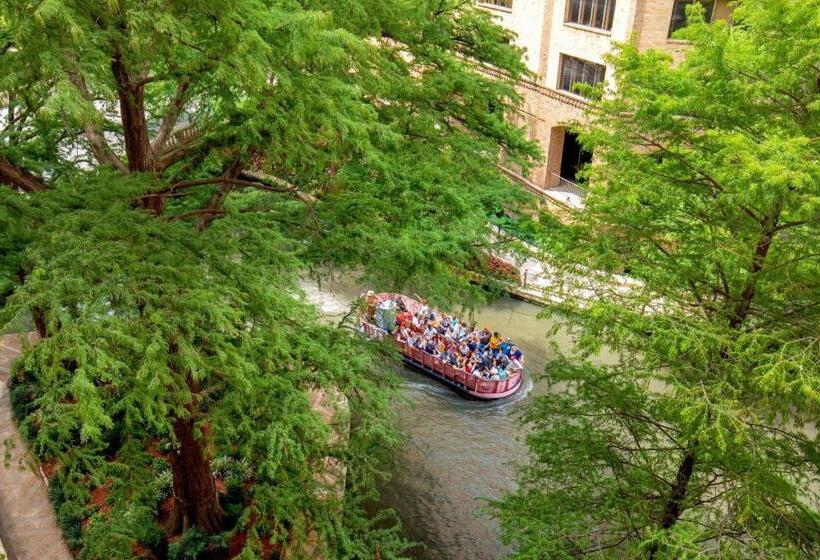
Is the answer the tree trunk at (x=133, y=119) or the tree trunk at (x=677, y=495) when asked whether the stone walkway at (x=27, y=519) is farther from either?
the tree trunk at (x=677, y=495)

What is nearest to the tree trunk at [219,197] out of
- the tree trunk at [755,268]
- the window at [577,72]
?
the tree trunk at [755,268]

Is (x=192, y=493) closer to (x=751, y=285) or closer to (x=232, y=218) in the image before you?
(x=232, y=218)

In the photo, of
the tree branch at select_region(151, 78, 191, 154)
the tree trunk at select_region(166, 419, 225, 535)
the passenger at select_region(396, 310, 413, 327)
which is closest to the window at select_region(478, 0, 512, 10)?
the passenger at select_region(396, 310, 413, 327)

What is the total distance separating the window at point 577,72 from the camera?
2456 cm

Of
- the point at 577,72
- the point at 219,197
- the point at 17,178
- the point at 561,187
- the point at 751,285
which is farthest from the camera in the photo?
the point at 561,187

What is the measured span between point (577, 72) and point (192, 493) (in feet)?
67.7

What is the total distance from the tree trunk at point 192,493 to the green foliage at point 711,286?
5.12 metres

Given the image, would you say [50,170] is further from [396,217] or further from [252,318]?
[396,217]

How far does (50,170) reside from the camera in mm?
9852

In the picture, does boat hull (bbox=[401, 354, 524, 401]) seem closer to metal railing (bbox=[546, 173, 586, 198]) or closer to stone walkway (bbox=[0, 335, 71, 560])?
stone walkway (bbox=[0, 335, 71, 560])

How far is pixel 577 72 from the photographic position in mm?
25281

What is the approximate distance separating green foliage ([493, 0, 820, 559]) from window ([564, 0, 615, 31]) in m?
15.6

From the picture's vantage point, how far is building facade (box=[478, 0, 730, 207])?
21.6 m

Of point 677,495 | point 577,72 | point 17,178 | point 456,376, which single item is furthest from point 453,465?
point 577,72
